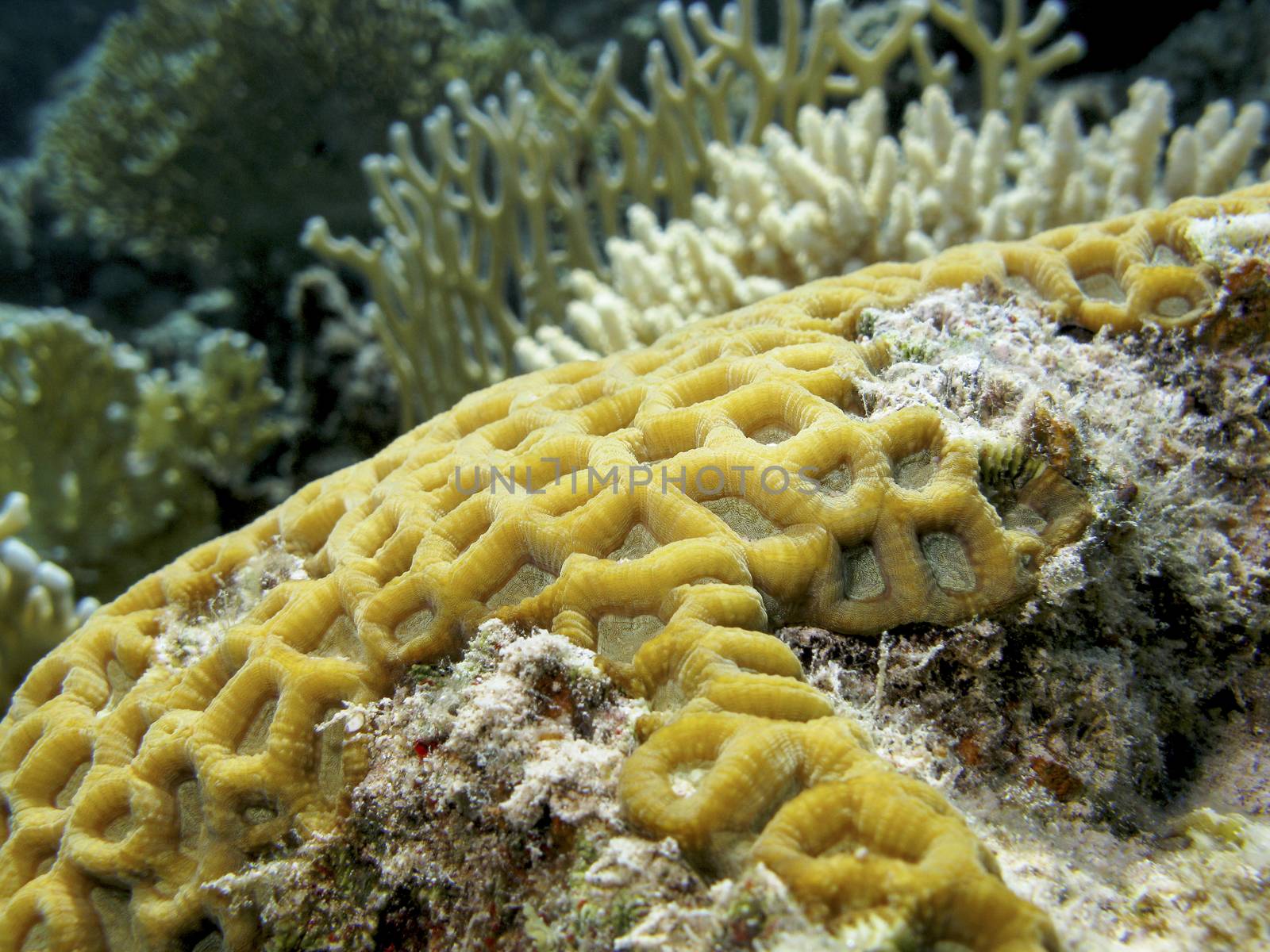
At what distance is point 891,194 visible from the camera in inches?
162

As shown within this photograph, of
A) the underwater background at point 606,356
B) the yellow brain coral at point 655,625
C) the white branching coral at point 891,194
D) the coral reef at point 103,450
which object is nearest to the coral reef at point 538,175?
the underwater background at point 606,356

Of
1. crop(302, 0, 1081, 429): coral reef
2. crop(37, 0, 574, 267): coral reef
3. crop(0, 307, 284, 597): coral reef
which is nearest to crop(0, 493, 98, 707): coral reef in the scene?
crop(0, 307, 284, 597): coral reef

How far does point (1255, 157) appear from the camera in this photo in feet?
17.9

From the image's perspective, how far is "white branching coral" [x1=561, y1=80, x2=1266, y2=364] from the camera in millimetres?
4016

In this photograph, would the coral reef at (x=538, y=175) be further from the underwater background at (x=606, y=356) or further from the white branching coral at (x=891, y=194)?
the white branching coral at (x=891, y=194)

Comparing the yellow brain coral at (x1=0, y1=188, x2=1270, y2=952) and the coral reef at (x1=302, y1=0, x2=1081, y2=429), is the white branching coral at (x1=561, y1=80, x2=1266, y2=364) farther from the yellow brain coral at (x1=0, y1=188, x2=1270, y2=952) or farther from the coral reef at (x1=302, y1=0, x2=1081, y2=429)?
the yellow brain coral at (x1=0, y1=188, x2=1270, y2=952)

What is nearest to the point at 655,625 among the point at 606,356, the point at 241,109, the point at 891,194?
the point at 606,356

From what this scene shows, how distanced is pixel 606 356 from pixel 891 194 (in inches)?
82.0

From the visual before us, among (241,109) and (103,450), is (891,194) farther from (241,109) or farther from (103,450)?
(241,109)

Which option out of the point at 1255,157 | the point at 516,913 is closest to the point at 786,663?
the point at 516,913

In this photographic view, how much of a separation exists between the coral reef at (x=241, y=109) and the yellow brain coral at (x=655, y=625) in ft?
24.5

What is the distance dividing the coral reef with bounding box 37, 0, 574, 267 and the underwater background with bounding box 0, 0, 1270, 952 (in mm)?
39

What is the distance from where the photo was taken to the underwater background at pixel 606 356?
1489 millimetres

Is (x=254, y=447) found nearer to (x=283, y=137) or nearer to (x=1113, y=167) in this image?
(x=283, y=137)
